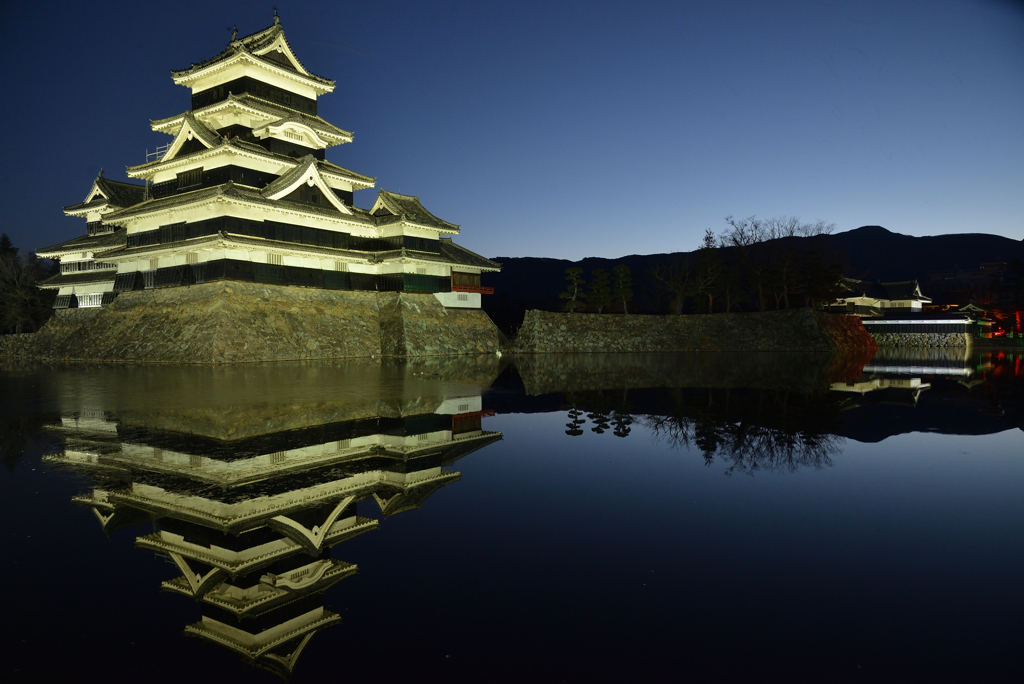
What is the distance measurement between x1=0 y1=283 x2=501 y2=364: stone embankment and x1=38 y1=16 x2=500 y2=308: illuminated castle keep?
1237 millimetres

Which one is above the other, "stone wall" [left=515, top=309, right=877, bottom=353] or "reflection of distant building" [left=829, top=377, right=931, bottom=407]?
"stone wall" [left=515, top=309, right=877, bottom=353]

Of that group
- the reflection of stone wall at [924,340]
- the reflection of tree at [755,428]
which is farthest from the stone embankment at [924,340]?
the reflection of tree at [755,428]

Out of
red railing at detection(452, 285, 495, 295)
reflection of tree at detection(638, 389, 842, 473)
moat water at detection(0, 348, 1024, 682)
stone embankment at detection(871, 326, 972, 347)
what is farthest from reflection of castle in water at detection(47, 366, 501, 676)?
stone embankment at detection(871, 326, 972, 347)

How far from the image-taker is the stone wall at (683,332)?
48.4 m

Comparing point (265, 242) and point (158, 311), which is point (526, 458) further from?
point (158, 311)

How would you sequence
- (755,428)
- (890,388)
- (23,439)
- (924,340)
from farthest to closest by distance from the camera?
(924,340) → (890,388) → (755,428) → (23,439)

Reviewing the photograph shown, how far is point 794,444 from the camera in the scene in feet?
31.5

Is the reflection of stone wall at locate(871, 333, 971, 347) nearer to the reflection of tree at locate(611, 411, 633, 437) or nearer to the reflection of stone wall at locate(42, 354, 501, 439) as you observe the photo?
the reflection of stone wall at locate(42, 354, 501, 439)

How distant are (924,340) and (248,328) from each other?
6890 centimetres

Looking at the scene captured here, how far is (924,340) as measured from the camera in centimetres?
6538

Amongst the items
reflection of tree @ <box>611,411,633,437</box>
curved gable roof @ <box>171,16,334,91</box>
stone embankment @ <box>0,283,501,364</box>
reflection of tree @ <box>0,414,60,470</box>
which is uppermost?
curved gable roof @ <box>171,16,334,91</box>

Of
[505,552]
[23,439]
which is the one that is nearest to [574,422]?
[505,552]

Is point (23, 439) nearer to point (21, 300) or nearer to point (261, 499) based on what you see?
point (261, 499)

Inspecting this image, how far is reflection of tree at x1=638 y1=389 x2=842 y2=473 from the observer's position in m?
8.70
